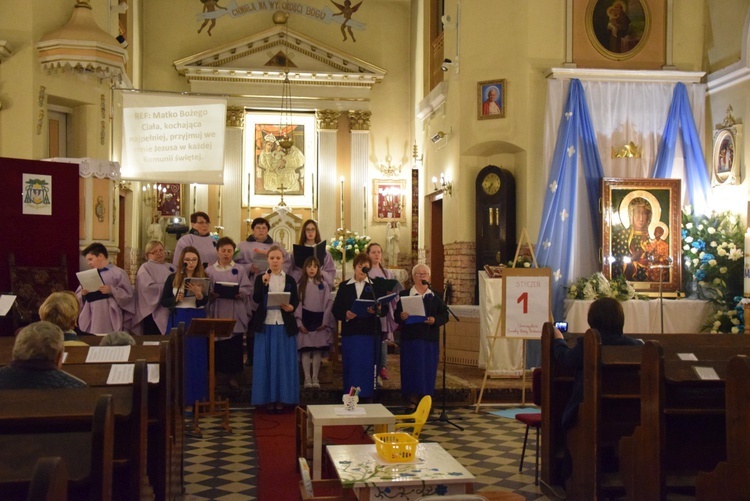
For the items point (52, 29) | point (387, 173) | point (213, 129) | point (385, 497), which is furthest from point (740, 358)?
point (387, 173)

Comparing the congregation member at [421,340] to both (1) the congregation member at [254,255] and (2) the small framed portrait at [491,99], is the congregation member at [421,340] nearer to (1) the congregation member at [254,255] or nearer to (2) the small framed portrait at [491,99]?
(1) the congregation member at [254,255]

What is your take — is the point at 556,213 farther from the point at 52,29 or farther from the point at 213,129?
the point at 52,29

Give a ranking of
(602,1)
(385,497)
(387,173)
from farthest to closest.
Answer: (387,173)
(602,1)
(385,497)

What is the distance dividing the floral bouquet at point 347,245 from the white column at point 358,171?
2.58 feet

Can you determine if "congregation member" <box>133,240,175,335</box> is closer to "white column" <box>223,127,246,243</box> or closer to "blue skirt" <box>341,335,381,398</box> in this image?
"blue skirt" <box>341,335,381,398</box>

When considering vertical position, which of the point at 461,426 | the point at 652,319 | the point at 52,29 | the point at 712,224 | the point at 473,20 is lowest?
the point at 461,426

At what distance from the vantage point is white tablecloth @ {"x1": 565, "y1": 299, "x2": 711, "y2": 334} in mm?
10961

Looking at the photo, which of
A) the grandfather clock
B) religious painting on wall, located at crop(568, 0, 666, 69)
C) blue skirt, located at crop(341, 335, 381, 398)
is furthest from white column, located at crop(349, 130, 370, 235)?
→ blue skirt, located at crop(341, 335, 381, 398)

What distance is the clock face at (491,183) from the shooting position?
41.5 ft

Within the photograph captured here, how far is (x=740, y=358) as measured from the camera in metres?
3.37

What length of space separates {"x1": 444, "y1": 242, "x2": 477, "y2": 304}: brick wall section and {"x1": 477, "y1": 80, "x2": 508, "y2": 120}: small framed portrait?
2068mm

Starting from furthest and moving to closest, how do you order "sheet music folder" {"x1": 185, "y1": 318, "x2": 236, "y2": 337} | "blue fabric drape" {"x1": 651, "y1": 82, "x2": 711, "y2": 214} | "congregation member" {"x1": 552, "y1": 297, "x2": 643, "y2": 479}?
"blue fabric drape" {"x1": 651, "y1": 82, "x2": 711, "y2": 214}, "sheet music folder" {"x1": 185, "y1": 318, "x2": 236, "y2": 337}, "congregation member" {"x1": 552, "y1": 297, "x2": 643, "y2": 479}

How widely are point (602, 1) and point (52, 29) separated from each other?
7849mm

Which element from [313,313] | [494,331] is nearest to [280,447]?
[313,313]
